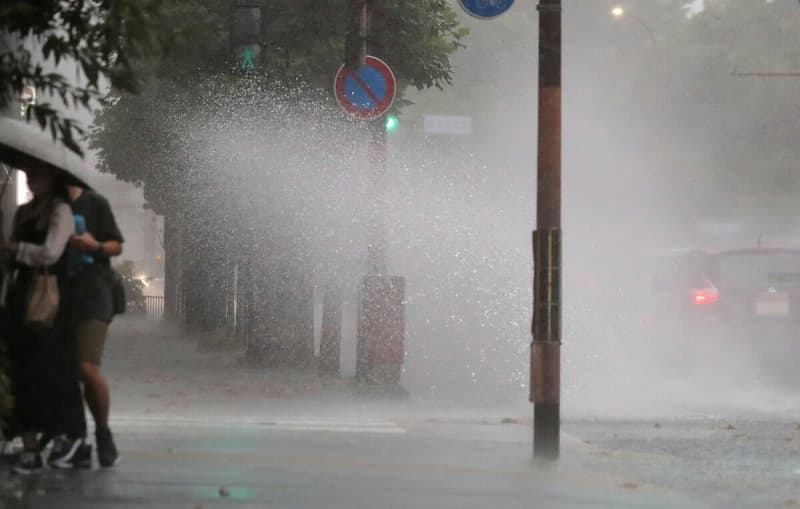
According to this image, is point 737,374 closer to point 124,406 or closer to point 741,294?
point 741,294

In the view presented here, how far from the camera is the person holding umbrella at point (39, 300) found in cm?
870

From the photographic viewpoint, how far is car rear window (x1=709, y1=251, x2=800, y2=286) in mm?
21141

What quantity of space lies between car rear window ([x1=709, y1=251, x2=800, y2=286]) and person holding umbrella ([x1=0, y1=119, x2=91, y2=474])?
1365cm

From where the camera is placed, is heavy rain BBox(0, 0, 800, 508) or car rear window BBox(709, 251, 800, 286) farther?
car rear window BBox(709, 251, 800, 286)

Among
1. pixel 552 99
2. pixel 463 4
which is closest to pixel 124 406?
pixel 463 4

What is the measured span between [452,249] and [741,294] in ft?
29.6

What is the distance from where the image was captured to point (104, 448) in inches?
360

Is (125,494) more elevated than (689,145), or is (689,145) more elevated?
(689,145)

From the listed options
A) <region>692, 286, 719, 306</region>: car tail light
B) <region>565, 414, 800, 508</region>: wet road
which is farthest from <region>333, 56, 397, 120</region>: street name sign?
<region>692, 286, 719, 306</region>: car tail light

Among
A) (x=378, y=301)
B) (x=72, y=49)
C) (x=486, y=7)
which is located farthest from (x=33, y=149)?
(x=378, y=301)

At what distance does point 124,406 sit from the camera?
48.7 feet

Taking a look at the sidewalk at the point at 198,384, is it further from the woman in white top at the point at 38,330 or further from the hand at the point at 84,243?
the hand at the point at 84,243

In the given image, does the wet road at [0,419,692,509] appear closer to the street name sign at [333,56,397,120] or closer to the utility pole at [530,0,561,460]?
the utility pole at [530,0,561,460]

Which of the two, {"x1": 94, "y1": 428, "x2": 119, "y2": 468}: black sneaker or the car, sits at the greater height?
the car
